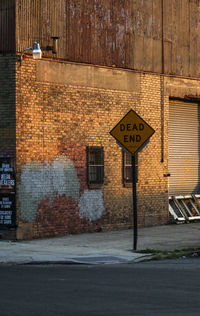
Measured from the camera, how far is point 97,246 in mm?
17484

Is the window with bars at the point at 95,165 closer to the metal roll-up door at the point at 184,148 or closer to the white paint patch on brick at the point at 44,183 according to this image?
the white paint patch on brick at the point at 44,183

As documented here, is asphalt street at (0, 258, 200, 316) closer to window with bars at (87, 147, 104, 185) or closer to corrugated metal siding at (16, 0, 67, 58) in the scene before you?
window with bars at (87, 147, 104, 185)

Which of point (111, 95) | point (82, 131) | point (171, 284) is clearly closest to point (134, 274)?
point (171, 284)

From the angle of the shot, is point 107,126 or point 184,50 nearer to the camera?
point 107,126

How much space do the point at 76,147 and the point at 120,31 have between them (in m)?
4.49

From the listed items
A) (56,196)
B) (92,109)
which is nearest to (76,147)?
(92,109)

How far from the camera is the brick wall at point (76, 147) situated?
19.5 metres

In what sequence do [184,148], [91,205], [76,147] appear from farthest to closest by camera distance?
[184,148], [91,205], [76,147]

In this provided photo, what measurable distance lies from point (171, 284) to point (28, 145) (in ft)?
31.3

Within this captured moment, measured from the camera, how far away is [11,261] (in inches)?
578

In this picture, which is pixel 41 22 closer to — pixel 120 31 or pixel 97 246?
pixel 120 31

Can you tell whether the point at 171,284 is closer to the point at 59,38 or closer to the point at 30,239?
the point at 30,239

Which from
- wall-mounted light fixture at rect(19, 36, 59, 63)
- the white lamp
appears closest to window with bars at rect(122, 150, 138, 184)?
wall-mounted light fixture at rect(19, 36, 59, 63)

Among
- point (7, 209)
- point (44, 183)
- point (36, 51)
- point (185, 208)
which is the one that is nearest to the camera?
point (36, 51)
